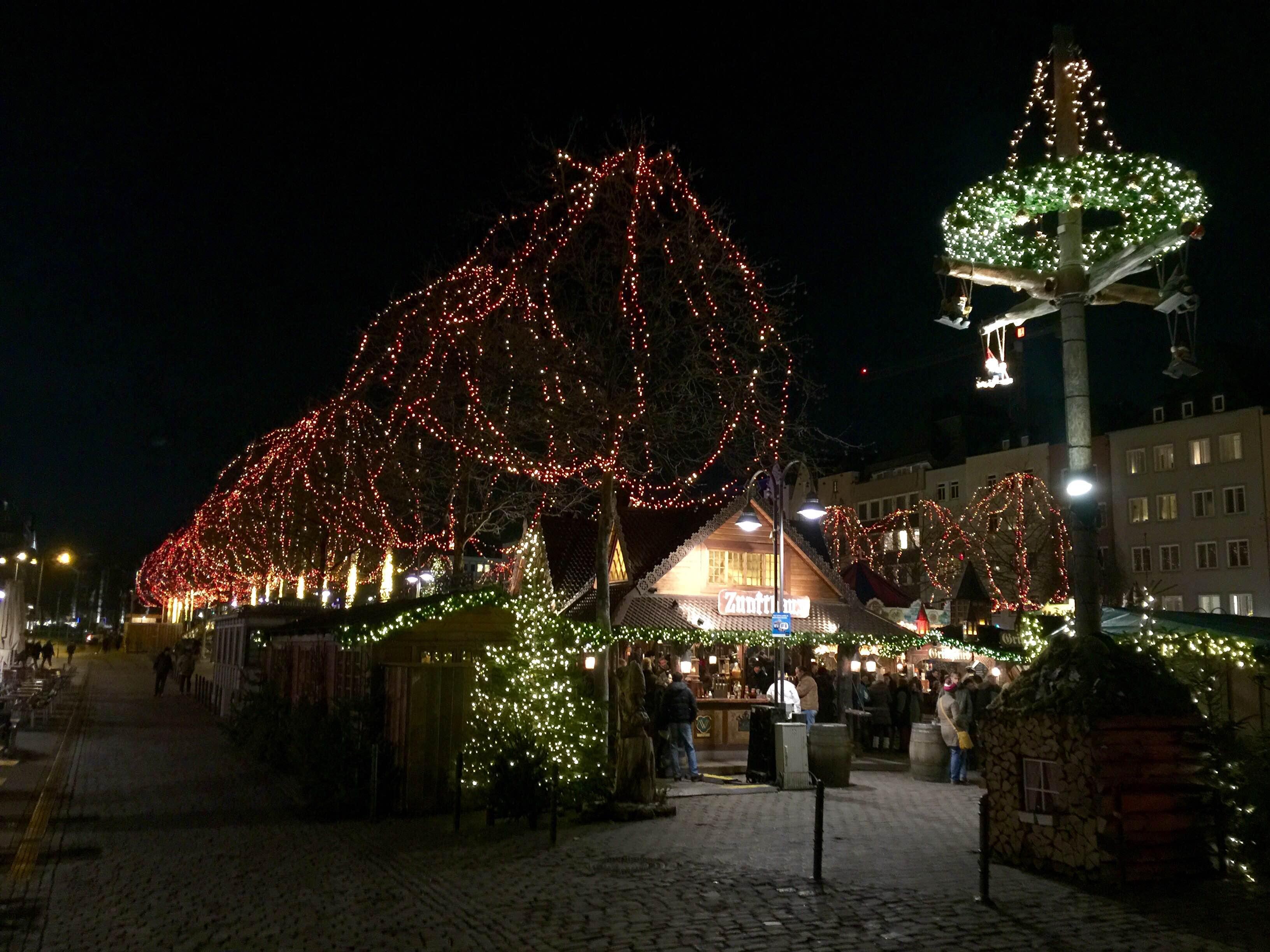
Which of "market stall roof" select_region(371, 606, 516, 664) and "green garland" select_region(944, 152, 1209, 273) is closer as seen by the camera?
"green garland" select_region(944, 152, 1209, 273)

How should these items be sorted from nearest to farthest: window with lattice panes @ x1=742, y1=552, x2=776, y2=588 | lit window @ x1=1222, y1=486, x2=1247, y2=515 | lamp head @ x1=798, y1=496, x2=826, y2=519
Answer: lamp head @ x1=798, y1=496, x2=826, y2=519 < window with lattice panes @ x1=742, y1=552, x2=776, y2=588 < lit window @ x1=1222, y1=486, x2=1247, y2=515

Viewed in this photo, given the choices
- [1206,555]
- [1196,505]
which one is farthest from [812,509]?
[1196,505]

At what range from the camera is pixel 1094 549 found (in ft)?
37.1

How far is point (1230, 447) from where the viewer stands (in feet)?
161

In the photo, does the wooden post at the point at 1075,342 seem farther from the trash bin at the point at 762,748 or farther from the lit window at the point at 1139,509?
the lit window at the point at 1139,509

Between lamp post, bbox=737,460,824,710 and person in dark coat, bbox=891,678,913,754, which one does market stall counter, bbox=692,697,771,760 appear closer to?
person in dark coat, bbox=891,678,913,754

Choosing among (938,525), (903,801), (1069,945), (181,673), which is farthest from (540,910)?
(938,525)

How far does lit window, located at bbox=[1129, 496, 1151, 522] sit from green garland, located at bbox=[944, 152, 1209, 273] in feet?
145

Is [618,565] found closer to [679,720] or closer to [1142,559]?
[679,720]

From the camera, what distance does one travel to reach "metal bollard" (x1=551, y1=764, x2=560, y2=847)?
11281 millimetres

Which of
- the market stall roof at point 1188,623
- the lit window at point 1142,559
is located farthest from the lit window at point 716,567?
the lit window at point 1142,559

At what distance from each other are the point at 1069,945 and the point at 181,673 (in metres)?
38.2

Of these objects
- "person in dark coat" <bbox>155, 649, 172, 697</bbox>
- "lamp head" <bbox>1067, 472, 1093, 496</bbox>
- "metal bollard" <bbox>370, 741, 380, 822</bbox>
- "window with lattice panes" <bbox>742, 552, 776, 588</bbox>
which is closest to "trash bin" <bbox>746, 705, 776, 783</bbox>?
"metal bollard" <bbox>370, 741, 380, 822</bbox>

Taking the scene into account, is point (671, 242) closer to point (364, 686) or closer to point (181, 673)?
point (364, 686)
